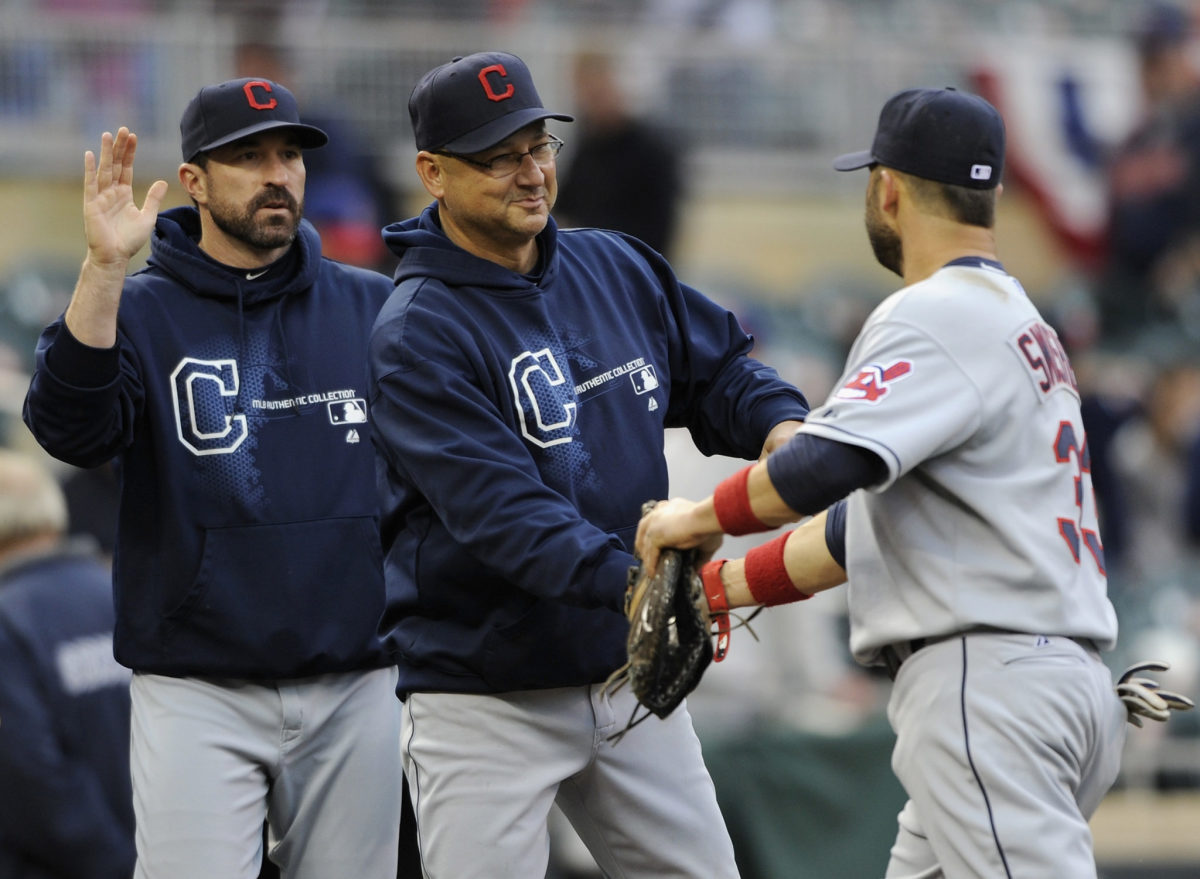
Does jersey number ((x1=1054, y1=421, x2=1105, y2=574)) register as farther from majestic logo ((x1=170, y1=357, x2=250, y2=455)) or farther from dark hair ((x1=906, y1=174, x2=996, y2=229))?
majestic logo ((x1=170, y1=357, x2=250, y2=455))

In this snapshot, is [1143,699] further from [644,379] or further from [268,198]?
[268,198]

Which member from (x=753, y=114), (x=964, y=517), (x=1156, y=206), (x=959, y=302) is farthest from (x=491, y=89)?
(x=1156, y=206)

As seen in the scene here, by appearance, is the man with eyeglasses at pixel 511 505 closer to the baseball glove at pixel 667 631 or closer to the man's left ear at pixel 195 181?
the baseball glove at pixel 667 631

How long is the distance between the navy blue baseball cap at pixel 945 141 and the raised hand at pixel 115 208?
5.64ft

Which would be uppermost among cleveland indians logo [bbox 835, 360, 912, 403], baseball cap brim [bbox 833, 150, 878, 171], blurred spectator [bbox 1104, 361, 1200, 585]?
baseball cap brim [bbox 833, 150, 878, 171]

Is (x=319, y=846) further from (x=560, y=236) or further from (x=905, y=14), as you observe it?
(x=905, y=14)

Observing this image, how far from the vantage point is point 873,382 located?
3.43 m

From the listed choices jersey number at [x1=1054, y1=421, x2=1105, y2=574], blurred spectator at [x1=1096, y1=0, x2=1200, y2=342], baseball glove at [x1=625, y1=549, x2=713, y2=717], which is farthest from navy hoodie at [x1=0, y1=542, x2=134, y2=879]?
blurred spectator at [x1=1096, y1=0, x2=1200, y2=342]

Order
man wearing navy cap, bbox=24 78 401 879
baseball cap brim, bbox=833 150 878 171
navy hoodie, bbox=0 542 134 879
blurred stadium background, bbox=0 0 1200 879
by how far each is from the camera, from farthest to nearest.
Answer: blurred stadium background, bbox=0 0 1200 879
navy hoodie, bbox=0 542 134 879
man wearing navy cap, bbox=24 78 401 879
baseball cap brim, bbox=833 150 878 171

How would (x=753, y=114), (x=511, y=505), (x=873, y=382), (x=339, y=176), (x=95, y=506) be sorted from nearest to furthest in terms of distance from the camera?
1. (x=873, y=382)
2. (x=511, y=505)
3. (x=95, y=506)
4. (x=339, y=176)
5. (x=753, y=114)

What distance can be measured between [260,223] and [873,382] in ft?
5.73

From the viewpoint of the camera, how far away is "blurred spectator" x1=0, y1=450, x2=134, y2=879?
5.20 meters

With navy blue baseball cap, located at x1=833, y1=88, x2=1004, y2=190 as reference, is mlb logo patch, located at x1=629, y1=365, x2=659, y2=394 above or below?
below

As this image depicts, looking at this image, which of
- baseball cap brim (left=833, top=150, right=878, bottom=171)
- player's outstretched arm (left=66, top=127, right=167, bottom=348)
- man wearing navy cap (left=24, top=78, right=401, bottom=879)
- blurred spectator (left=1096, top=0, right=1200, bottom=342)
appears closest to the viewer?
baseball cap brim (left=833, top=150, right=878, bottom=171)
